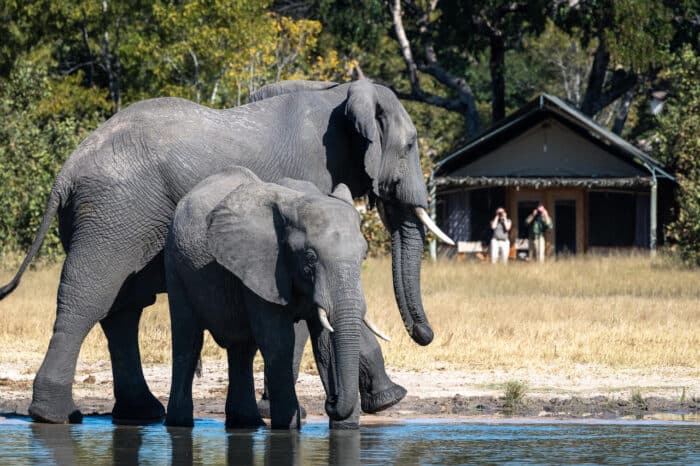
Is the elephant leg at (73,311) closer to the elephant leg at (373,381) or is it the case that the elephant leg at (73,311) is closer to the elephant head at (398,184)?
the elephant leg at (373,381)

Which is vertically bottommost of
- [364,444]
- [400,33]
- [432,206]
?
[364,444]

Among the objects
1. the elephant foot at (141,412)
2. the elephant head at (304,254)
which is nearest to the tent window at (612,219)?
the elephant foot at (141,412)

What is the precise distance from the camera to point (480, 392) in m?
13.7

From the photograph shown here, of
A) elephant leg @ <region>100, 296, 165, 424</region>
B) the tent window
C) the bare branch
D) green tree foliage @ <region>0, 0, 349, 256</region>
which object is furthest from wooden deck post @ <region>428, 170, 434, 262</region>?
elephant leg @ <region>100, 296, 165, 424</region>

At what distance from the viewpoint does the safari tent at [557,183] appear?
36.9 m

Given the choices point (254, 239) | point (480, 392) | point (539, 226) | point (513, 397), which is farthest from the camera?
point (539, 226)

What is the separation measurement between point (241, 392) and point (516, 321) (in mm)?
8042

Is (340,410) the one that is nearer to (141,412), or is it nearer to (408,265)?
(408,265)

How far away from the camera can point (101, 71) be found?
135ft

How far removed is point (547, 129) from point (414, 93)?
7250 mm

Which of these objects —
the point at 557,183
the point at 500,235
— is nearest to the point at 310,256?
the point at 500,235

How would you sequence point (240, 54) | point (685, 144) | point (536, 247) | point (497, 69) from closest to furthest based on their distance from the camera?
point (240, 54) < point (685, 144) < point (536, 247) < point (497, 69)

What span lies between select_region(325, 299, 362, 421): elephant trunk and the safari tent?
1038 inches

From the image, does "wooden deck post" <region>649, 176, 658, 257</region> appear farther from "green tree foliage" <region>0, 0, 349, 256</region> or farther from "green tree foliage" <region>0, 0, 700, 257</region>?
"green tree foliage" <region>0, 0, 349, 256</region>
